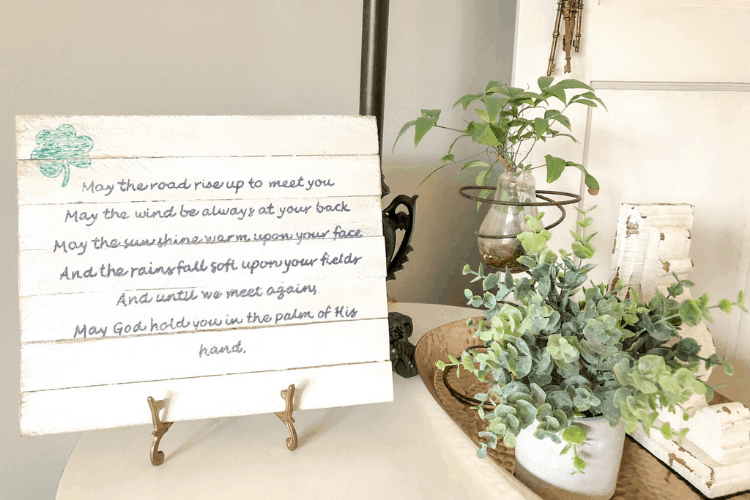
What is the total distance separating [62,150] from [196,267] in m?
0.21

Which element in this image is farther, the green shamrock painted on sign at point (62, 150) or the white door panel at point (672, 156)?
the white door panel at point (672, 156)

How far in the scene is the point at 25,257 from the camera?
0.60m

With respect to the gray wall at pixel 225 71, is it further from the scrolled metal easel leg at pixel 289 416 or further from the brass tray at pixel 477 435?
the scrolled metal easel leg at pixel 289 416

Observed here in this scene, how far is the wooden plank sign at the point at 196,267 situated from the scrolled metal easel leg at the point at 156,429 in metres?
0.01

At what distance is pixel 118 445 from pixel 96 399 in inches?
3.9

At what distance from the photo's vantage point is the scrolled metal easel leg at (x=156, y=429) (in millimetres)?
623

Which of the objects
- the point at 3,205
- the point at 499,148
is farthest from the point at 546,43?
the point at 3,205

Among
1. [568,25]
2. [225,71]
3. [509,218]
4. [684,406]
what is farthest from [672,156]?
[225,71]

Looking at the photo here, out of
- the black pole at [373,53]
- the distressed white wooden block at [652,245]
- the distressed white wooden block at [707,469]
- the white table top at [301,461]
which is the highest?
the black pole at [373,53]

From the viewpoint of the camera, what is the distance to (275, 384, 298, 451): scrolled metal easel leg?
25.9 inches

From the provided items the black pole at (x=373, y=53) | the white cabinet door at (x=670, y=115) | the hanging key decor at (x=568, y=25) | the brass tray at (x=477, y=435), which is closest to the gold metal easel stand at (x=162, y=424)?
the brass tray at (x=477, y=435)

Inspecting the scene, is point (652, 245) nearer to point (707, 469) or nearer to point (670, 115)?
point (707, 469)

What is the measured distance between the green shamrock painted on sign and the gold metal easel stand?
11.5 inches

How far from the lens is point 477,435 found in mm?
728
